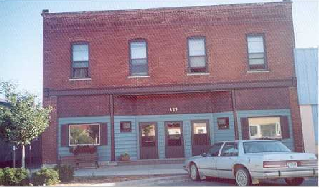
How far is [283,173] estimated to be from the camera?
912cm

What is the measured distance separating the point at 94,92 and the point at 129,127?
102 inches

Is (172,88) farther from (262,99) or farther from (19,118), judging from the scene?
(19,118)

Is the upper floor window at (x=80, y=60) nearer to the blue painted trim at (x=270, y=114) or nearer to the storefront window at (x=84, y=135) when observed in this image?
the storefront window at (x=84, y=135)

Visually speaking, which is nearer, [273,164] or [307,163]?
[273,164]

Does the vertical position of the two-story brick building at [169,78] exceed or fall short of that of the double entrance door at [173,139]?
it exceeds it

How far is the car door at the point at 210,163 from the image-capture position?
11.0 meters

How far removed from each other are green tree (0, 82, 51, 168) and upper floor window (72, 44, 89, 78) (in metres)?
4.99

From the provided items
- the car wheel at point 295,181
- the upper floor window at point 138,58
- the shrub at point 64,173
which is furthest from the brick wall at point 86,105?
the car wheel at point 295,181

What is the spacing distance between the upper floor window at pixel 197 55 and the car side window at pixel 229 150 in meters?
7.33

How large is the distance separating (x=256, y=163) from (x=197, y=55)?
30.9ft

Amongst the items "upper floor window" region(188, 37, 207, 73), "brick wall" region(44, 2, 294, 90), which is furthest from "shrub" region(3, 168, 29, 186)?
"upper floor window" region(188, 37, 207, 73)

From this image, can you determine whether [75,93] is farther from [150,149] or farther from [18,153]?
[18,153]

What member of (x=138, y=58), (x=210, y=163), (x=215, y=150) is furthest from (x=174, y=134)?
(x=210, y=163)

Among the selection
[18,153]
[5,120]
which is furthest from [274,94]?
[18,153]
